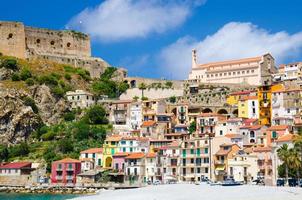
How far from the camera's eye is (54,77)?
106 m

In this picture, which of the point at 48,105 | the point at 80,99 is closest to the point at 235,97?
the point at 80,99

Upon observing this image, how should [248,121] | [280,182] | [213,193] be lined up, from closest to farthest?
1. [213,193]
2. [280,182]
3. [248,121]

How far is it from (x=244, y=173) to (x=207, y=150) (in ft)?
19.6

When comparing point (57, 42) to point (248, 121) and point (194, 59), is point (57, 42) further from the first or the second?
point (248, 121)

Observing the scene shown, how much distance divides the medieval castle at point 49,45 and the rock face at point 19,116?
16322 mm

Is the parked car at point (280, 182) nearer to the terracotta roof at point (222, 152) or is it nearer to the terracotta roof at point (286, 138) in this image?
the terracotta roof at point (286, 138)

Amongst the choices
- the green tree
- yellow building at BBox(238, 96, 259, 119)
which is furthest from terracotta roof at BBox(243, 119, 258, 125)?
the green tree

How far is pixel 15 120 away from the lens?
9075cm

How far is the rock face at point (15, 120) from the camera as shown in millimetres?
90375

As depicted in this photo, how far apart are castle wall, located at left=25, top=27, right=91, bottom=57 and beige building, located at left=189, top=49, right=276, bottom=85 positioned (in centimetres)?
2188

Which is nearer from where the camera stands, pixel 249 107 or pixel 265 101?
pixel 265 101

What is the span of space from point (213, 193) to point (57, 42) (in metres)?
72.4

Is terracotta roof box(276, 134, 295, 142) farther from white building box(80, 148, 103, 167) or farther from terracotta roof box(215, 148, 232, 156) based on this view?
white building box(80, 148, 103, 167)

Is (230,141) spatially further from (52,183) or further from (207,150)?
(52,183)
